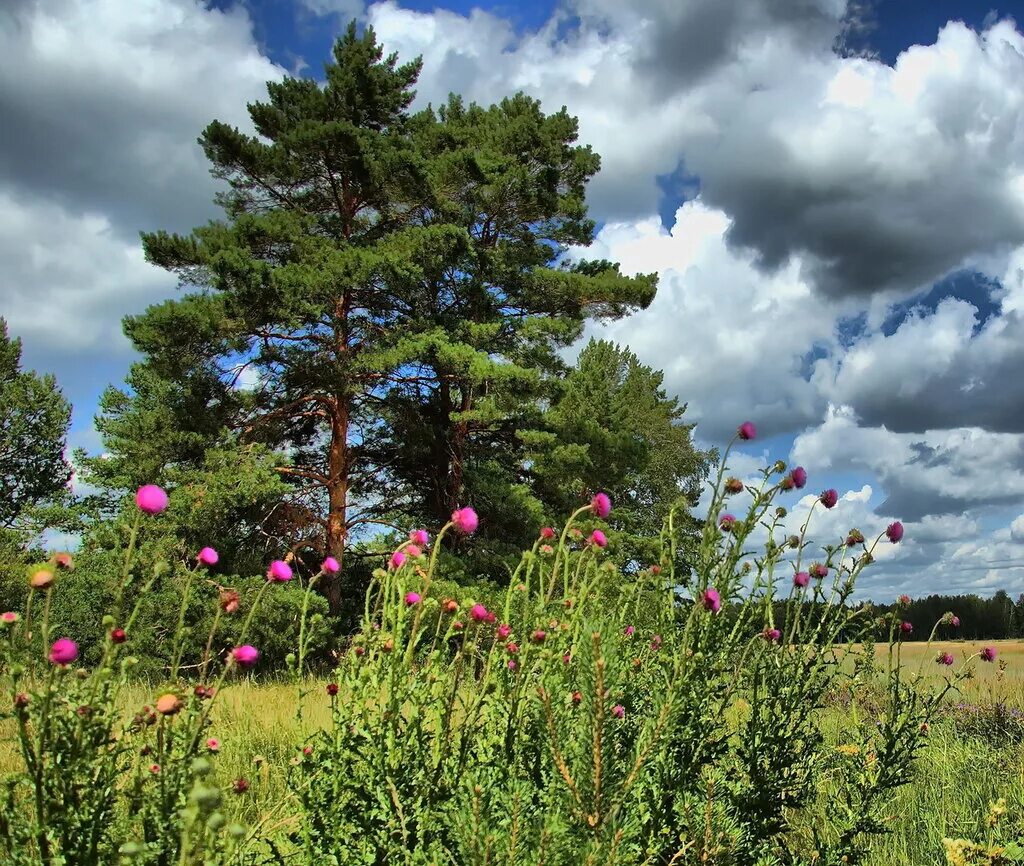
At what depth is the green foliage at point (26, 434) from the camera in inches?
927

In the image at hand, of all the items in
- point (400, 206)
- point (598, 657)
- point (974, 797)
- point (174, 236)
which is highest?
point (400, 206)

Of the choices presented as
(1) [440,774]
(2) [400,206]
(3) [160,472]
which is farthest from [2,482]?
(1) [440,774]

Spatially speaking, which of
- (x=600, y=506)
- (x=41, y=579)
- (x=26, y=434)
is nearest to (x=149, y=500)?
(x=41, y=579)

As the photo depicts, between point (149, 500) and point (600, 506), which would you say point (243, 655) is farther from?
point (600, 506)

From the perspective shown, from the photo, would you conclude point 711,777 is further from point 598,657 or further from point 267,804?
point 267,804

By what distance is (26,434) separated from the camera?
23906 millimetres

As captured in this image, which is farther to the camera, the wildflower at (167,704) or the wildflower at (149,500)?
the wildflower at (149,500)

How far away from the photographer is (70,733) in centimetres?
140

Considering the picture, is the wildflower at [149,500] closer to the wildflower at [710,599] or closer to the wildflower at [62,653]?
the wildflower at [62,653]

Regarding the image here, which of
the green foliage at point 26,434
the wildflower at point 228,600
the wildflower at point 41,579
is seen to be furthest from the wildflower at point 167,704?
the green foliage at point 26,434

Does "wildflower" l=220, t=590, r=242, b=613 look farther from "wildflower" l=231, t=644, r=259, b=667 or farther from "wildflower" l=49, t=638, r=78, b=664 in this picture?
"wildflower" l=49, t=638, r=78, b=664

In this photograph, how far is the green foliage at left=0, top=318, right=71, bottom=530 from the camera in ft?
77.3

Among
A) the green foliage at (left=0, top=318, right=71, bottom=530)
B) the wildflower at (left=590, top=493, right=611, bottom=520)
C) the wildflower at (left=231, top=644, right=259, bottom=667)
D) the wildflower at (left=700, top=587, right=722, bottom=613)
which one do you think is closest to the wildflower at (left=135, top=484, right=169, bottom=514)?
the wildflower at (left=231, top=644, right=259, bottom=667)

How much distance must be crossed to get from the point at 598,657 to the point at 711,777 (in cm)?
70
